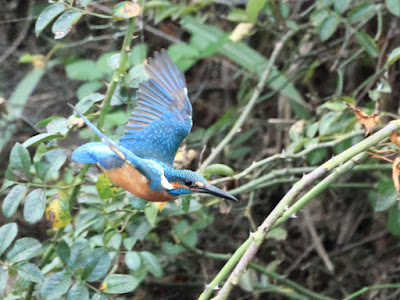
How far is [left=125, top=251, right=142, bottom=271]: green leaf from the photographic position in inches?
62.4

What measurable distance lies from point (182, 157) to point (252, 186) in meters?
0.29

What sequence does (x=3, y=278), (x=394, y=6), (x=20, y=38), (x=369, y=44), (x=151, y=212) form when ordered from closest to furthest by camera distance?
(x=3, y=278) < (x=151, y=212) < (x=394, y=6) < (x=369, y=44) < (x=20, y=38)

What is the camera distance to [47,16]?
1.47 meters

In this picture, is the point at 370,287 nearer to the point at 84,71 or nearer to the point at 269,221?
the point at 269,221

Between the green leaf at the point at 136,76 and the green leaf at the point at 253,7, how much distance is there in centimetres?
76

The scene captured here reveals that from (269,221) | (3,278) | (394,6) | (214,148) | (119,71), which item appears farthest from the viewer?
(214,148)

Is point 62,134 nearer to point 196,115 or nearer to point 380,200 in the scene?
point 380,200

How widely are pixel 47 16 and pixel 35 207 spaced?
0.46m

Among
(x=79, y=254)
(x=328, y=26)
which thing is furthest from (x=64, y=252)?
(x=328, y=26)

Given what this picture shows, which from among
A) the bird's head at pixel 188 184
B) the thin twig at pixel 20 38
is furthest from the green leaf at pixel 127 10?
the thin twig at pixel 20 38

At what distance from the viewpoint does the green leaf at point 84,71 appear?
8.61ft

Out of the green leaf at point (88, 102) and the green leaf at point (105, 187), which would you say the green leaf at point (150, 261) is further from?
the green leaf at point (88, 102)

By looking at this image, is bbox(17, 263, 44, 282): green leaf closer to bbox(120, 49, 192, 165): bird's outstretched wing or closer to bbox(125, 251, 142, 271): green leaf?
bbox(125, 251, 142, 271): green leaf

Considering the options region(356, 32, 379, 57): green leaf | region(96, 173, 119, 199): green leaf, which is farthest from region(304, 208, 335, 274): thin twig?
region(96, 173, 119, 199): green leaf
